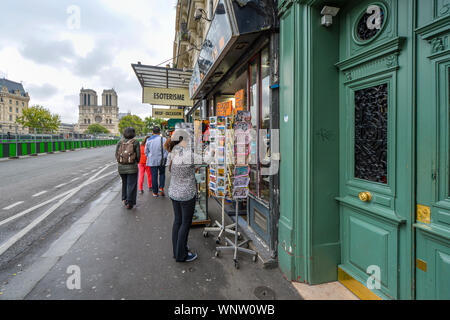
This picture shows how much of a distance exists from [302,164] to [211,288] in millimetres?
1856

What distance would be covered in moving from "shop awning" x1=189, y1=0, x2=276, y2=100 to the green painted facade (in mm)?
296

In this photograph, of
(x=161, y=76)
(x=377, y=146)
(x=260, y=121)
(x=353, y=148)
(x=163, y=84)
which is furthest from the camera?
(x=163, y=84)

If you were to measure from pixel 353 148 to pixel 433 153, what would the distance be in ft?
2.72

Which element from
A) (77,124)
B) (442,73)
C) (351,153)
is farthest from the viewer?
(77,124)

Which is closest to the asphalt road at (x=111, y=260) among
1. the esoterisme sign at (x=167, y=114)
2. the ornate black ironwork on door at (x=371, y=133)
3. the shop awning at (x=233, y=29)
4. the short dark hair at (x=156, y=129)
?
the ornate black ironwork on door at (x=371, y=133)

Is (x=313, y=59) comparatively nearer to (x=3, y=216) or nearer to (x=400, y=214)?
(x=400, y=214)

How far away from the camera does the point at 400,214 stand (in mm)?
2209

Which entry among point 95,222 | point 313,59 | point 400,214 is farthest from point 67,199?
point 400,214

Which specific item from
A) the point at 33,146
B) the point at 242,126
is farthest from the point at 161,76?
the point at 33,146

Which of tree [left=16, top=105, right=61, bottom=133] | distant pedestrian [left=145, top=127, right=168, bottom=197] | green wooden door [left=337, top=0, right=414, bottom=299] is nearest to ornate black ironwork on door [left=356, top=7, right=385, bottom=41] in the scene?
green wooden door [left=337, top=0, right=414, bottom=299]

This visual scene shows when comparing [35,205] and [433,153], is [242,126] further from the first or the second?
[35,205]

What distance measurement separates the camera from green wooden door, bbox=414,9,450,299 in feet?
6.11

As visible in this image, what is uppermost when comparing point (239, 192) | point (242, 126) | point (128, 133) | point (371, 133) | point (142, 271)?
point (128, 133)

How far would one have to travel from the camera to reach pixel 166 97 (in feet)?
33.2
